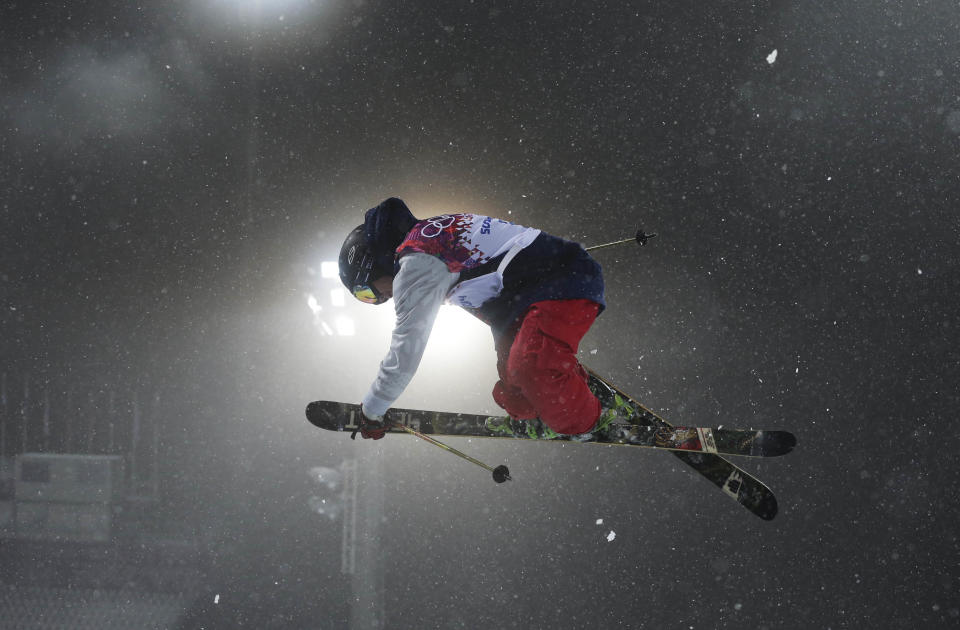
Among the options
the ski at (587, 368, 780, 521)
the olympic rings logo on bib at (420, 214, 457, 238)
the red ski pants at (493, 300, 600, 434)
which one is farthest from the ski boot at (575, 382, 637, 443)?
the olympic rings logo on bib at (420, 214, 457, 238)

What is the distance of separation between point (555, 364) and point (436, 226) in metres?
0.50

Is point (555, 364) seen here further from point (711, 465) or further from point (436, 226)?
point (711, 465)

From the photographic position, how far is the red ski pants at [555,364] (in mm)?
1413

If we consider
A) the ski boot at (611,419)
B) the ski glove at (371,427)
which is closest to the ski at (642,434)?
the ski boot at (611,419)

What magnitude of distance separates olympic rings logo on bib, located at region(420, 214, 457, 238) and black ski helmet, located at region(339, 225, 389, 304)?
18 cm

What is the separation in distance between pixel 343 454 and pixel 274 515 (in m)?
0.97

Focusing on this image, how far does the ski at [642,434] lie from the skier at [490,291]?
0.29 meters

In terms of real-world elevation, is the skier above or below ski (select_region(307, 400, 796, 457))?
above

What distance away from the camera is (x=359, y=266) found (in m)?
1.54

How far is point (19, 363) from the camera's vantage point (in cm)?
437

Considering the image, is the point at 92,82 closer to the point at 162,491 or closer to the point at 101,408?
the point at 101,408

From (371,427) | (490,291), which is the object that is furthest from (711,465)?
(371,427)

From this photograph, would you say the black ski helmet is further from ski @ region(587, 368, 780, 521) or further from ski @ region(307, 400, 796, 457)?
ski @ region(587, 368, 780, 521)

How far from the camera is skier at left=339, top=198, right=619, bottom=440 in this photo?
4.60 ft
